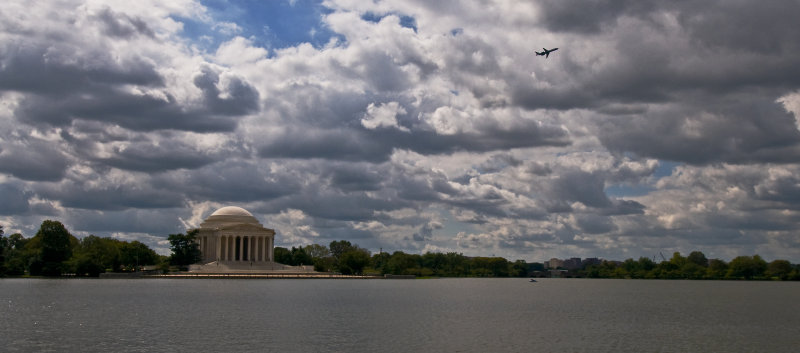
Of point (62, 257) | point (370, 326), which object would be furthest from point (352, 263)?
point (370, 326)

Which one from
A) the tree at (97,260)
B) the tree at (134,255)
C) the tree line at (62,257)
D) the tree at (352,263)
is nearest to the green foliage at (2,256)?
the tree line at (62,257)

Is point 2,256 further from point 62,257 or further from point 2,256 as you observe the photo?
point 62,257

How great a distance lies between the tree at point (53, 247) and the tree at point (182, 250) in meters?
30.8

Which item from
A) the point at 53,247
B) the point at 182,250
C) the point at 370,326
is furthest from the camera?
the point at 182,250

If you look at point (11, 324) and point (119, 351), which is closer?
point (119, 351)

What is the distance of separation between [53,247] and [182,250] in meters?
36.7

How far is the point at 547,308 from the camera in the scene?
78750 mm

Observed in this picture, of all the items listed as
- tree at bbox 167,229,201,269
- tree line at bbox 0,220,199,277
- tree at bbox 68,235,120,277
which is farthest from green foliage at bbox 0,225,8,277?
tree at bbox 167,229,201,269

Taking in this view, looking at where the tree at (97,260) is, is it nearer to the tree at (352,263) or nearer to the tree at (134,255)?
the tree at (134,255)

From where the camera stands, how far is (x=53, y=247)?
504ft

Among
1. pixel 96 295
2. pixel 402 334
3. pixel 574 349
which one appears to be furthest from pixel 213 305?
pixel 574 349

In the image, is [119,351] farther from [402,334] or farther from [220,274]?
[220,274]

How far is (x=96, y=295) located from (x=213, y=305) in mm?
20602

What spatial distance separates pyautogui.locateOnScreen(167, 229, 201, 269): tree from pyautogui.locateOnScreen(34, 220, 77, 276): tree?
30818 millimetres
